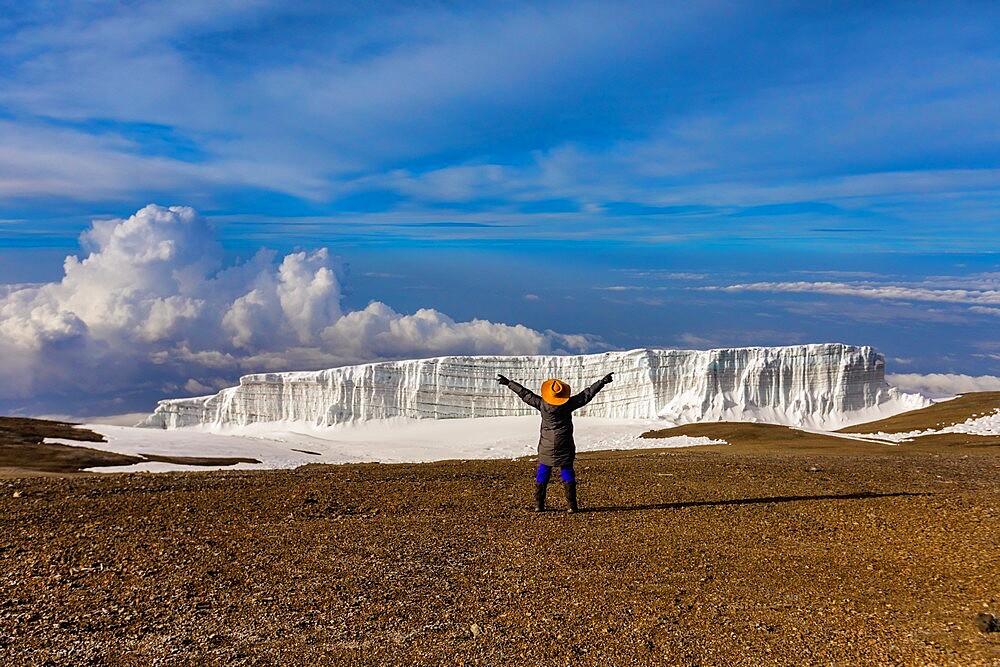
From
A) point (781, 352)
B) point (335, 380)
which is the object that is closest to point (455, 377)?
point (335, 380)

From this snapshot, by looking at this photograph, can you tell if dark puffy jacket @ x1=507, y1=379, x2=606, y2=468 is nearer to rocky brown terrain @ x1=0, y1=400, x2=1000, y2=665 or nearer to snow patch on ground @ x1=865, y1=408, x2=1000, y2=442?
rocky brown terrain @ x1=0, y1=400, x2=1000, y2=665

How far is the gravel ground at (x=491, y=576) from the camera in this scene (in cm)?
704

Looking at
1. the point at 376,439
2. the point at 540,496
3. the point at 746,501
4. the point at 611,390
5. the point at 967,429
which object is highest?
the point at 611,390

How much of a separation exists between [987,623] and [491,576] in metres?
5.09

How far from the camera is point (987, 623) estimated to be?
7.32 m

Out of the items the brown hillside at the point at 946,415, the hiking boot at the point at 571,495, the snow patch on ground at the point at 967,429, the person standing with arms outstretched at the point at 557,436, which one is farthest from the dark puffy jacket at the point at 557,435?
the brown hillside at the point at 946,415

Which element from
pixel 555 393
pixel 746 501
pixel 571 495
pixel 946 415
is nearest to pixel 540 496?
pixel 571 495

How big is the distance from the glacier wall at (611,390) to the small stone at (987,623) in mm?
69192

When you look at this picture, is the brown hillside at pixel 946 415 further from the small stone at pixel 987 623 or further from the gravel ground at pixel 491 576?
the small stone at pixel 987 623

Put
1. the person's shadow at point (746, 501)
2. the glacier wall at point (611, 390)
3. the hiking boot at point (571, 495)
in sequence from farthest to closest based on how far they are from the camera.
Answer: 1. the glacier wall at point (611, 390)
2. the person's shadow at point (746, 501)
3. the hiking boot at point (571, 495)

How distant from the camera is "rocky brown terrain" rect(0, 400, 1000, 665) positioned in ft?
23.1

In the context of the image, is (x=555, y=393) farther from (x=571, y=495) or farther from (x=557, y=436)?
(x=571, y=495)

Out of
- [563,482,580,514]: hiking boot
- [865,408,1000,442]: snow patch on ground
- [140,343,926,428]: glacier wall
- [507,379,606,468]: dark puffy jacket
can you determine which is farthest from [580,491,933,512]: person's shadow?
[140,343,926,428]: glacier wall

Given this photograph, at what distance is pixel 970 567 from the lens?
9578 millimetres
